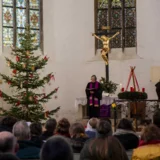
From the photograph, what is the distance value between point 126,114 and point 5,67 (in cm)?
462

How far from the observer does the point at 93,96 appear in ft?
50.0

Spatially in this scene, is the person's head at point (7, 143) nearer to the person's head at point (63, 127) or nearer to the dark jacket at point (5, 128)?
the dark jacket at point (5, 128)

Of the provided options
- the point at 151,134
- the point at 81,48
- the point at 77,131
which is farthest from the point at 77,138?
the point at 81,48

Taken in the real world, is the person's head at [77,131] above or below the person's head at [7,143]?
below

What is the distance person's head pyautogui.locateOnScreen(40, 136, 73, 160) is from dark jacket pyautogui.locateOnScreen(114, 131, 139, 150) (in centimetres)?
322

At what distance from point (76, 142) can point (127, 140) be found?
70cm

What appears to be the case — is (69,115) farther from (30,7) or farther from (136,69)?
(30,7)

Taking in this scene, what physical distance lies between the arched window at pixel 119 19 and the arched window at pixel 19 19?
2.35 meters

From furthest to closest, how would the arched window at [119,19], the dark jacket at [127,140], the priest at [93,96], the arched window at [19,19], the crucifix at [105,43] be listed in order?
the arched window at [119,19], the arched window at [19,19], the crucifix at [105,43], the priest at [93,96], the dark jacket at [127,140]

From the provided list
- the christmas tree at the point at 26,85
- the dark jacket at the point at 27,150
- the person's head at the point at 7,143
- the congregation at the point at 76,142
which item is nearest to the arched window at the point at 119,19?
the christmas tree at the point at 26,85

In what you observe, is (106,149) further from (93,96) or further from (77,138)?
(93,96)

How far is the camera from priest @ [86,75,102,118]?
49.4ft

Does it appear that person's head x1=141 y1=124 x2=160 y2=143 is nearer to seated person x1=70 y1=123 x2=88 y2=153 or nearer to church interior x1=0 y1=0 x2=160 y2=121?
seated person x1=70 y1=123 x2=88 y2=153

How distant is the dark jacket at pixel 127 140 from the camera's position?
6.25m
